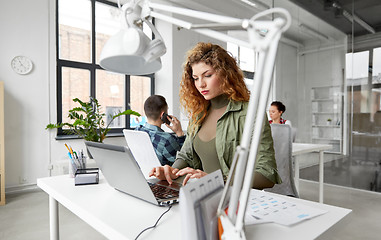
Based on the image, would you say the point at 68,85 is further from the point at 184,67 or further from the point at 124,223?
the point at 124,223

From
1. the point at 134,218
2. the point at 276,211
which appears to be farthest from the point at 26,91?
the point at 276,211

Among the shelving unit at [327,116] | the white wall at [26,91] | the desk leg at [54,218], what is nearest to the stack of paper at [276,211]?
the desk leg at [54,218]

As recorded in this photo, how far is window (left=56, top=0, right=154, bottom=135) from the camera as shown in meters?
4.35

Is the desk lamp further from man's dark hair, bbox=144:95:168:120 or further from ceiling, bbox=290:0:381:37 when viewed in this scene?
ceiling, bbox=290:0:381:37

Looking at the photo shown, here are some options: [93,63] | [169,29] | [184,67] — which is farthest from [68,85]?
[184,67]

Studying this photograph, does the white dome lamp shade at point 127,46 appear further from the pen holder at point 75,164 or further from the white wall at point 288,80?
the white wall at point 288,80

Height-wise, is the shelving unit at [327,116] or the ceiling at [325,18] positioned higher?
the ceiling at [325,18]

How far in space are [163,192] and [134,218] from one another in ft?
0.69

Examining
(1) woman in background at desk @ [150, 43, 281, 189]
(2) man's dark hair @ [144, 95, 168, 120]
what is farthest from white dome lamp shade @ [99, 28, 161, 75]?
(2) man's dark hair @ [144, 95, 168, 120]

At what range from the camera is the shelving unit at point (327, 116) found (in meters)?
4.05

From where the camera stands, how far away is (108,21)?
16.4 feet

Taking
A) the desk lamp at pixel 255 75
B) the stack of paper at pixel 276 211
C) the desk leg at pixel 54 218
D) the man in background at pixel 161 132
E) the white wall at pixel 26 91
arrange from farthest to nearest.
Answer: the white wall at pixel 26 91
the man in background at pixel 161 132
the desk leg at pixel 54 218
the stack of paper at pixel 276 211
the desk lamp at pixel 255 75

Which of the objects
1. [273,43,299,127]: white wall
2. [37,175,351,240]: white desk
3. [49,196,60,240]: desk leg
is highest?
[273,43,299,127]: white wall

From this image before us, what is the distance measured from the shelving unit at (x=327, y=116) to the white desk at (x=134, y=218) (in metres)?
3.65
